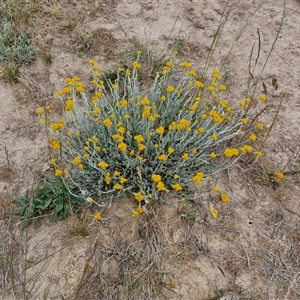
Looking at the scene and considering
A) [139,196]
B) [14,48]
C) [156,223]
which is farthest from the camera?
[14,48]

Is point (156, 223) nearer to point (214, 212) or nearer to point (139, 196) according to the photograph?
point (139, 196)

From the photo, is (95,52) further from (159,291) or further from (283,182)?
(159,291)

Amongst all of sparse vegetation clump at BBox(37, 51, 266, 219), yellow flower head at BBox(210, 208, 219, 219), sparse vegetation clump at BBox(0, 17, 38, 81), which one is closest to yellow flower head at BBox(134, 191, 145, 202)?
sparse vegetation clump at BBox(37, 51, 266, 219)

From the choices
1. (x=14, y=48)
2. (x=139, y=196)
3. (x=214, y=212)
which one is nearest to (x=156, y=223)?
(x=139, y=196)

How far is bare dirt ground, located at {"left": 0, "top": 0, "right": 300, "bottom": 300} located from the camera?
8.34 ft

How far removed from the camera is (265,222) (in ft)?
9.36

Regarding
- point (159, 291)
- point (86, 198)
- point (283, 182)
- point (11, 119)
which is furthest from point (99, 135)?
point (283, 182)

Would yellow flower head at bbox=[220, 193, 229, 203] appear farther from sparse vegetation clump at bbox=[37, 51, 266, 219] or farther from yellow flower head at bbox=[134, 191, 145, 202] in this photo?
yellow flower head at bbox=[134, 191, 145, 202]

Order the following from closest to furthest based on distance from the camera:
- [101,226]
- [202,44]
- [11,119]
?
1. [101,226]
2. [11,119]
3. [202,44]

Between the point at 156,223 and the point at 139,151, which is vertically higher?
the point at 139,151

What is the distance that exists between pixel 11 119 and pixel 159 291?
1.93 meters

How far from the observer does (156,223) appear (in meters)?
2.75

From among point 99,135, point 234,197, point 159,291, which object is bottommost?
point 159,291

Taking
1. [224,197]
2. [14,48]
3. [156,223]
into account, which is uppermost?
[14,48]
